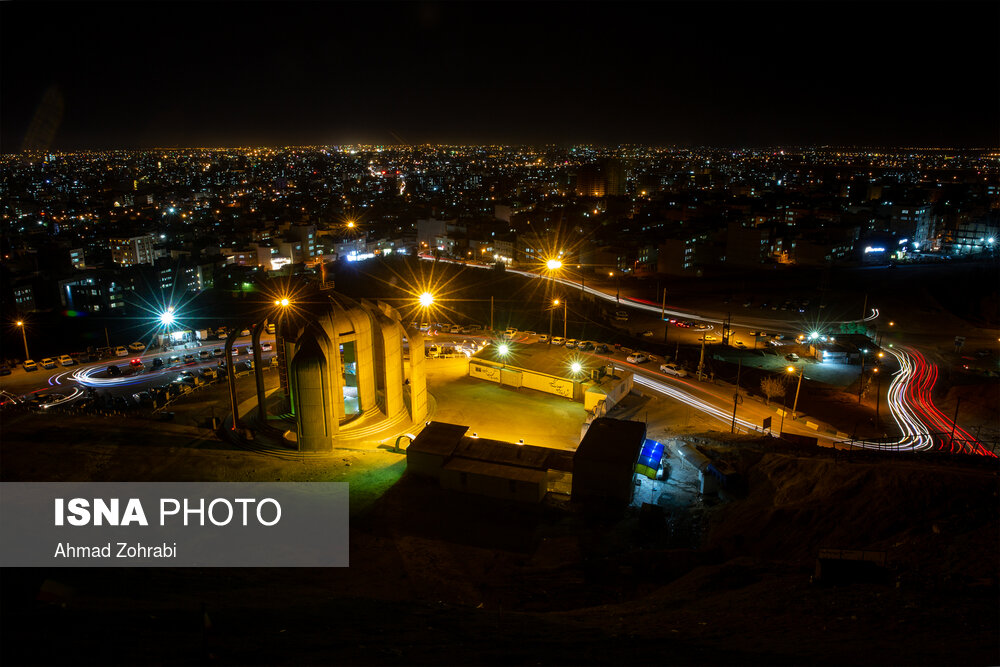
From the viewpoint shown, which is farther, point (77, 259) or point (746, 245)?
point (746, 245)

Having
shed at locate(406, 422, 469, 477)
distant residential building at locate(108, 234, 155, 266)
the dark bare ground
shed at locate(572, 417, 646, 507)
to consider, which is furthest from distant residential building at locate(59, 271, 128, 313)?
shed at locate(572, 417, 646, 507)

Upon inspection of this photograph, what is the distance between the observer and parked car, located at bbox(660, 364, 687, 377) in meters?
25.9

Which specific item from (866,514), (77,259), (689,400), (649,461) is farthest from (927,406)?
(77,259)

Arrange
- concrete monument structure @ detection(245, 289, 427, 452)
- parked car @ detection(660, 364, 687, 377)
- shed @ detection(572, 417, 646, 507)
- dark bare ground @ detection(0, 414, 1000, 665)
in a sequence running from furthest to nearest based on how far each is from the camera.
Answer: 1. parked car @ detection(660, 364, 687, 377)
2. concrete monument structure @ detection(245, 289, 427, 452)
3. shed @ detection(572, 417, 646, 507)
4. dark bare ground @ detection(0, 414, 1000, 665)

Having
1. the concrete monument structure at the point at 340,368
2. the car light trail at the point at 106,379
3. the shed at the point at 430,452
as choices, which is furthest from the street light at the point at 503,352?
the car light trail at the point at 106,379

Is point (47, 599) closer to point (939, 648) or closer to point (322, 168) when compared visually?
point (939, 648)

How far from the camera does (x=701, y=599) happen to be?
32.8 feet

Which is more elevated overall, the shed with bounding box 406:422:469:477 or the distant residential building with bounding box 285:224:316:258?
the distant residential building with bounding box 285:224:316:258

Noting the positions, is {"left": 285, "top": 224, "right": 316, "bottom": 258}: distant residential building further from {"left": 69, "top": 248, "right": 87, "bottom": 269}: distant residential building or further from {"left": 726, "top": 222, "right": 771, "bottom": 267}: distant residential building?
{"left": 726, "top": 222, "right": 771, "bottom": 267}: distant residential building

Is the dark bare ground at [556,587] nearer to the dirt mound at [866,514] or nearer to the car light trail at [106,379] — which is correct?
the dirt mound at [866,514]

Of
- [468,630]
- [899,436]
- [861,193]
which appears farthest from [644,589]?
[861,193]

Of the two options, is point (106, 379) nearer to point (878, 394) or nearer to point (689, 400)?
point (689, 400)

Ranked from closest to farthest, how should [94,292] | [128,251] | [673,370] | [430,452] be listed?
[430,452] → [673,370] → [94,292] → [128,251]

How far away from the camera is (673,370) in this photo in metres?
26.2
